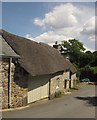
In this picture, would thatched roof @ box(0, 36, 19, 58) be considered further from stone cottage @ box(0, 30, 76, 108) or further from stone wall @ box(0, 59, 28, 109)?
stone wall @ box(0, 59, 28, 109)

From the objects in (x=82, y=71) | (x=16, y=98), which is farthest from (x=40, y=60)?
(x=82, y=71)

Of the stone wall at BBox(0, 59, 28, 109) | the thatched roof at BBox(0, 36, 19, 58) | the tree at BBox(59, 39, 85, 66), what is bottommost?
the stone wall at BBox(0, 59, 28, 109)

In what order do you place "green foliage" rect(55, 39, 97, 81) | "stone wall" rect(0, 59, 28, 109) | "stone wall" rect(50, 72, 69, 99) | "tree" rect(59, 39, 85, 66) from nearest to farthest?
"stone wall" rect(0, 59, 28, 109), "stone wall" rect(50, 72, 69, 99), "green foliage" rect(55, 39, 97, 81), "tree" rect(59, 39, 85, 66)

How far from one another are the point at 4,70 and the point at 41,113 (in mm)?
4286

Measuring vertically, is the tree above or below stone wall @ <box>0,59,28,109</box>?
above

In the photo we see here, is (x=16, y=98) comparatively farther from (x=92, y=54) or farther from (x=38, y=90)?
(x=92, y=54)

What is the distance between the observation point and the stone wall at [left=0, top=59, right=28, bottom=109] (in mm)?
19594

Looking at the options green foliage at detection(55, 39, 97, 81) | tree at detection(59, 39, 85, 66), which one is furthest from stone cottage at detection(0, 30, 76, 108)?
tree at detection(59, 39, 85, 66)

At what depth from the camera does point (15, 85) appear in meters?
20.2

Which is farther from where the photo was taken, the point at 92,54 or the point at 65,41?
the point at 65,41

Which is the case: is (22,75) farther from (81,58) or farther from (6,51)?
(81,58)

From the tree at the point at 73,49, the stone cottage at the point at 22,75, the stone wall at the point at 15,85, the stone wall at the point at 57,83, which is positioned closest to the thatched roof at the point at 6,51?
the stone cottage at the point at 22,75

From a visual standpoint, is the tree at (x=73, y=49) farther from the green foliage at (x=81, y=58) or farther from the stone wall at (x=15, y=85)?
the stone wall at (x=15, y=85)

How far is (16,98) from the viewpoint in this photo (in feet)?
66.3
